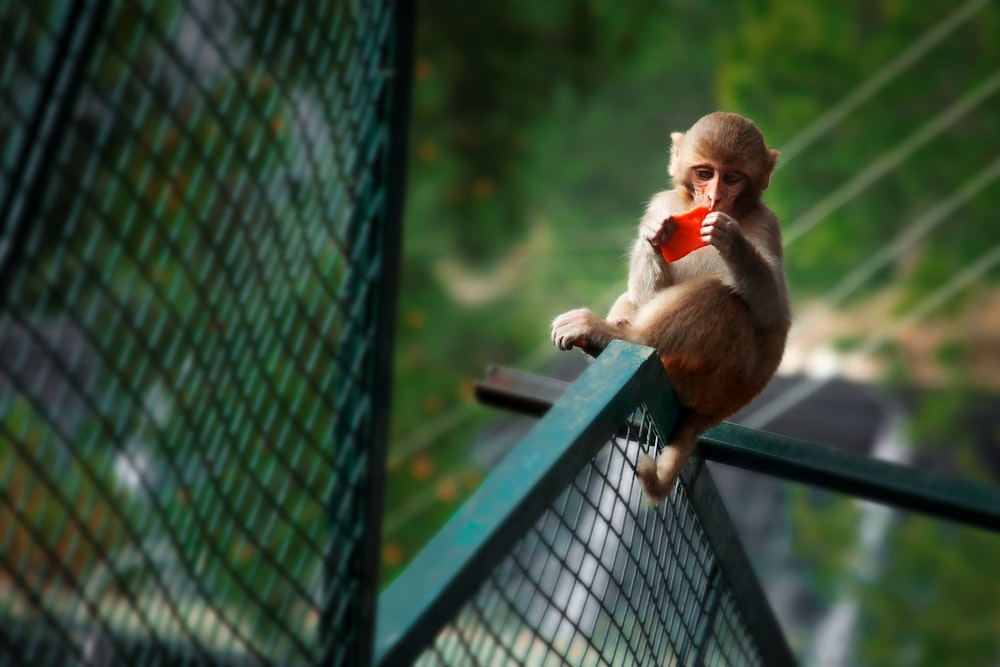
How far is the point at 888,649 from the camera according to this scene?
6.96 m

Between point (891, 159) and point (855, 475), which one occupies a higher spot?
point (891, 159)

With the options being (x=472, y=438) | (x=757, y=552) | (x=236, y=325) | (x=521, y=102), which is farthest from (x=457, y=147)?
(x=236, y=325)

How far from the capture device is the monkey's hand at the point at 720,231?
199 cm

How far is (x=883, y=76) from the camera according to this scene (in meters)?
6.74

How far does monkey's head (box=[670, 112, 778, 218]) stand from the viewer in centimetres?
216

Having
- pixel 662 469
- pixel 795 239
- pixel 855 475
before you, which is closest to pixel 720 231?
pixel 855 475

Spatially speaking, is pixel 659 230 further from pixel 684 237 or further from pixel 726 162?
pixel 726 162

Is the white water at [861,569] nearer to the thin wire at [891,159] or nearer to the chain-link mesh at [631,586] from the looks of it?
the thin wire at [891,159]

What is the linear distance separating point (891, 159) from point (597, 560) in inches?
237

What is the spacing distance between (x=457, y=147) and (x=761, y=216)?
4.87 meters

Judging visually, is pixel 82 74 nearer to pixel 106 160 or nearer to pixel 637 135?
pixel 106 160

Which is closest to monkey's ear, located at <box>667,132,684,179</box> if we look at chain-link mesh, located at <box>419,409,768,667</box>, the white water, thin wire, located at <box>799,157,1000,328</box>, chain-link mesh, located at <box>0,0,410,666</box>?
chain-link mesh, located at <box>419,409,768,667</box>

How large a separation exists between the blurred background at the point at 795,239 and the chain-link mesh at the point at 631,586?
16.7ft

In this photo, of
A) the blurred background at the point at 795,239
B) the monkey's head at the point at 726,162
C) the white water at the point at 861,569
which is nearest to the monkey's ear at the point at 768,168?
the monkey's head at the point at 726,162
